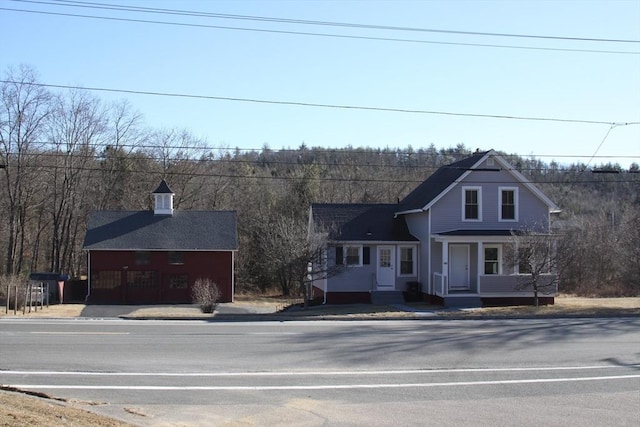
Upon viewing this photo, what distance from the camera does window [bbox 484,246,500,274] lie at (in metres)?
32.3

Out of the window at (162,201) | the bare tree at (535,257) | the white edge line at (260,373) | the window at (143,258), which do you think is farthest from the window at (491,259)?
the window at (162,201)

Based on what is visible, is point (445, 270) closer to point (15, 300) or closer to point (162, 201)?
point (15, 300)

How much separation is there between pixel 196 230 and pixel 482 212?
1832 centimetres

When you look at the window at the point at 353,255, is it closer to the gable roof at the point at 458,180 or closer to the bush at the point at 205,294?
the gable roof at the point at 458,180

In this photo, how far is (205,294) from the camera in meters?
30.4

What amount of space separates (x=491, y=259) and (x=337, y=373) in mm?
21552

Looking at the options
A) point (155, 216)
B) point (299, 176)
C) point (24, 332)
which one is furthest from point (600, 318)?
point (299, 176)

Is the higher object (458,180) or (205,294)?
(458,180)

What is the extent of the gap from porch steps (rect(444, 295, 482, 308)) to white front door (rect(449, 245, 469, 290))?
1.89 m

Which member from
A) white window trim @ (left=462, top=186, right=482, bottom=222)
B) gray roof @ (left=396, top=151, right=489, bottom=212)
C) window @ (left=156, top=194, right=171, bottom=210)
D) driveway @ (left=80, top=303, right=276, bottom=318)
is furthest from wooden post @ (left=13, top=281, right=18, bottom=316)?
white window trim @ (left=462, top=186, right=482, bottom=222)

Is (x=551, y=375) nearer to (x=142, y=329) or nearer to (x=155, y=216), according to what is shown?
(x=142, y=329)

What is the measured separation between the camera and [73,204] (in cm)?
5162

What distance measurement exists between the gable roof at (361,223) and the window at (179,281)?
30.8ft

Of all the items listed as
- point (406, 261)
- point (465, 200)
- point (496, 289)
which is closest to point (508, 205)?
point (465, 200)
